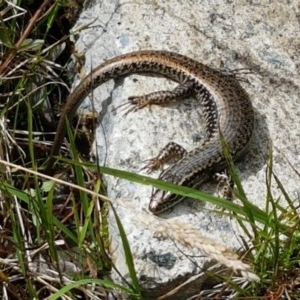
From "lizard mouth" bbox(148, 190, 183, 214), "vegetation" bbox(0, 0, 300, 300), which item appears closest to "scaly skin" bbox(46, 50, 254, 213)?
"lizard mouth" bbox(148, 190, 183, 214)

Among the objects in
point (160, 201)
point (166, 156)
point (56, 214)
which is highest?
point (166, 156)

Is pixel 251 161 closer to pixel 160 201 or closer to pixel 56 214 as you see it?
pixel 160 201

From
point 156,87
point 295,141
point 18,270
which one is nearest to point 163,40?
point 156,87

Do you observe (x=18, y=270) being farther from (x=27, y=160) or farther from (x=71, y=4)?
(x=71, y=4)

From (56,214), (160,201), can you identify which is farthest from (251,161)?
(56,214)

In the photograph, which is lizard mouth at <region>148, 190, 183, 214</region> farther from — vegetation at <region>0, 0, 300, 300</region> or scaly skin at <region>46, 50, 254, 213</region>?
vegetation at <region>0, 0, 300, 300</region>

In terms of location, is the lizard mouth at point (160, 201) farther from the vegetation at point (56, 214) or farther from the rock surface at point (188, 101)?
the vegetation at point (56, 214)

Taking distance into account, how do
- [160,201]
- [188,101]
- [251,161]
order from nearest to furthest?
1. [160,201]
2. [251,161]
3. [188,101]

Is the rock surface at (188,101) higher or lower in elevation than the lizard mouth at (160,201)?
higher

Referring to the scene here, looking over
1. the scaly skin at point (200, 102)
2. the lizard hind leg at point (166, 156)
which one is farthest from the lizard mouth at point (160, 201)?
the lizard hind leg at point (166, 156)
